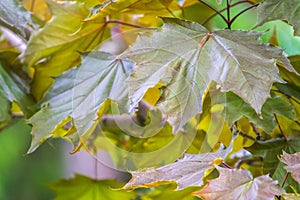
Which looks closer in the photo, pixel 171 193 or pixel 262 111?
pixel 262 111

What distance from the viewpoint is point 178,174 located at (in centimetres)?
49

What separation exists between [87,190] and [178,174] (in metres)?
0.45

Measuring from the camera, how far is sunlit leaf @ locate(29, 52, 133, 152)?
24.4 inches

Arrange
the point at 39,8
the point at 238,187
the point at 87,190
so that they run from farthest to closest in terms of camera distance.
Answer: the point at 39,8, the point at 87,190, the point at 238,187

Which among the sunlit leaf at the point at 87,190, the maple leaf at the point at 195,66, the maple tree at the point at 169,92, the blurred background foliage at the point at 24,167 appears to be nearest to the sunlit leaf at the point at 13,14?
the maple tree at the point at 169,92

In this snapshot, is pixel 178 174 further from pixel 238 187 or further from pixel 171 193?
pixel 171 193

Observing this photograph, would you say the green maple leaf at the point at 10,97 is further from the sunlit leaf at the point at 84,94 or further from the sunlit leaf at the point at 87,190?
the sunlit leaf at the point at 87,190

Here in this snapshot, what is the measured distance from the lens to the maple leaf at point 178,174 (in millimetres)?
480

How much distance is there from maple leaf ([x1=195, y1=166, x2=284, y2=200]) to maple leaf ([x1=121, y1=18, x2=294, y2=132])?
0.07 m

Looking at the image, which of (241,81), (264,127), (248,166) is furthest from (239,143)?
(241,81)

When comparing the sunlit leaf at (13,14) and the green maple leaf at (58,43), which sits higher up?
the sunlit leaf at (13,14)

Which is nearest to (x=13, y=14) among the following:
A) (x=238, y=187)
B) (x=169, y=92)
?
(x=169, y=92)

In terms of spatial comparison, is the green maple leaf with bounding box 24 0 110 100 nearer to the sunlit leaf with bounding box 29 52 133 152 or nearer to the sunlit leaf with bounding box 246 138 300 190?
the sunlit leaf with bounding box 29 52 133 152

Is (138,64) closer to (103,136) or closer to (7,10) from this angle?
(7,10)
